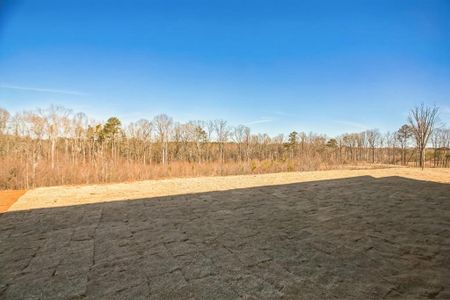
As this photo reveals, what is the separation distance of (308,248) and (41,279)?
2921 millimetres

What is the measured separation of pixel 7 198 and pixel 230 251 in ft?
24.5

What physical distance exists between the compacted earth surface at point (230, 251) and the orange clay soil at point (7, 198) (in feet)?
2.41

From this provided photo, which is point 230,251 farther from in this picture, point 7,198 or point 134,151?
point 134,151

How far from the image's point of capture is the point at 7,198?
7.34 m

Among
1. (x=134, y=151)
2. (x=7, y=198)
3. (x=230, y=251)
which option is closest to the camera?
(x=230, y=251)

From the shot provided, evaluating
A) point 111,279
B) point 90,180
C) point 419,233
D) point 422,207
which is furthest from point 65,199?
point 422,207

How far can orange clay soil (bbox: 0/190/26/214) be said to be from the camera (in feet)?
20.5

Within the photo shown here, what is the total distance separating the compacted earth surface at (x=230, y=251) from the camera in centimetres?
230

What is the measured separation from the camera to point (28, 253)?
10.6 ft

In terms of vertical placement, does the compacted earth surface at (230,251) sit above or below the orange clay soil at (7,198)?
above

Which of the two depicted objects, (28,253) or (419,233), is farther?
(419,233)

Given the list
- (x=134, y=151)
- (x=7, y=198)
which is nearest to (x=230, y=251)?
(x=7, y=198)

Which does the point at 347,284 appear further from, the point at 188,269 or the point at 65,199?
the point at 65,199

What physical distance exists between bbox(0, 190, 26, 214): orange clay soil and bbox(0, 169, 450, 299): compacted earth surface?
0.73 metres
